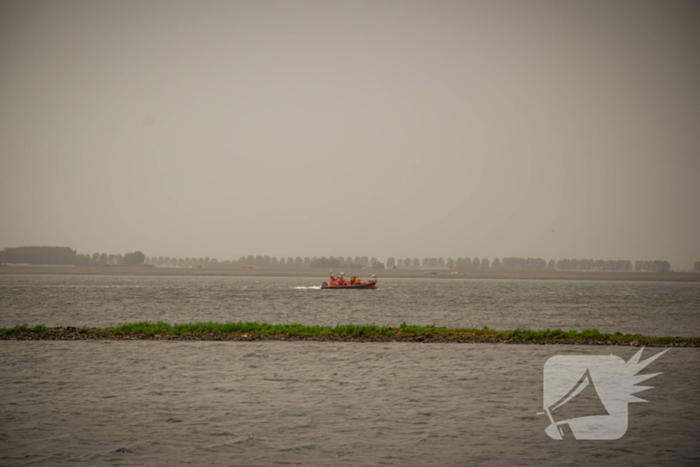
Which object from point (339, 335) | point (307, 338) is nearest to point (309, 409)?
point (307, 338)

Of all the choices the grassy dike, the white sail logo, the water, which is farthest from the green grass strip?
the white sail logo

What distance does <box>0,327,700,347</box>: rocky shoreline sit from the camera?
34.8 metres

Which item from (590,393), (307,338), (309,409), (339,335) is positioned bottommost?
(307,338)

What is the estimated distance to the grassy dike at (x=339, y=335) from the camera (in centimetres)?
3534

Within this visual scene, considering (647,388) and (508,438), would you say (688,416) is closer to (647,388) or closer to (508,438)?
(647,388)

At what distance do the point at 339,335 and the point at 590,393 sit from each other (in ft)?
66.6

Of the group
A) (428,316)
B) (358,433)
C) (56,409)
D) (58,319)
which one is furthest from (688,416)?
(58,319)

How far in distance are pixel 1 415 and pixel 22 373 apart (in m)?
7.74

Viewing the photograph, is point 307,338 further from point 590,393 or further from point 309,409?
point 590,393

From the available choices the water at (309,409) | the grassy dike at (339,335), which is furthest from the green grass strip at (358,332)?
the water at (309,409)

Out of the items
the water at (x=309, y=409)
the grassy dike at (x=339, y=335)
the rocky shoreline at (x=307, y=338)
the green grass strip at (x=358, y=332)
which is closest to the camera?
the water at (x=309, y=409)

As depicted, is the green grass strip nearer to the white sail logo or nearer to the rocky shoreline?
the rocky shoreline

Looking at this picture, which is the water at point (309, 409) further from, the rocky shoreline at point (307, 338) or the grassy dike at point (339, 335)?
the grassy dike at point (339, 335)

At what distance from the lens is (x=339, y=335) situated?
37688 mm
